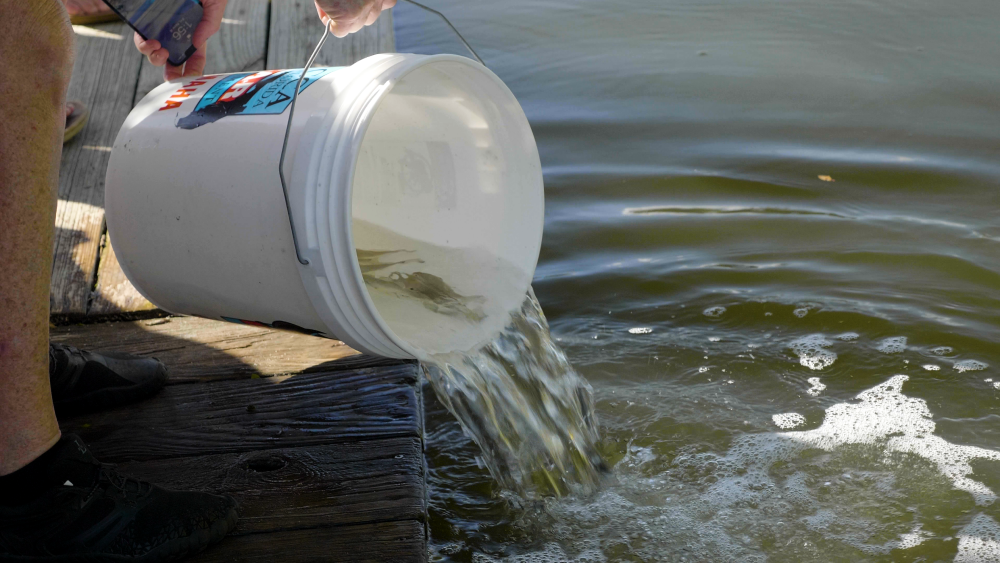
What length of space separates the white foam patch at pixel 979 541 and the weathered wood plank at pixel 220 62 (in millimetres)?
1703

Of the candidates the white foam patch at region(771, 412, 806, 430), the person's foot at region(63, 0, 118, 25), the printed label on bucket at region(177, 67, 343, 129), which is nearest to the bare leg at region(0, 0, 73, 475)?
the printed label on bucket at region(177, 67, 343, 129)

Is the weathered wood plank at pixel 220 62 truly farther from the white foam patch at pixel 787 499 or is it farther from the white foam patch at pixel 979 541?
the white foam patch at pixel 979 541

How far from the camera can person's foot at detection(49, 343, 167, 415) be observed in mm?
1478

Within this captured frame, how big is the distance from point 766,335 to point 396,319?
111 centimetres

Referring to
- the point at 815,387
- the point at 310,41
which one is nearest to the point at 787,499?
the point at 815,387

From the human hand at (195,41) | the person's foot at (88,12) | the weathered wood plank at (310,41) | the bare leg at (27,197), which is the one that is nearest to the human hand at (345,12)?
the human hand at (195,41)

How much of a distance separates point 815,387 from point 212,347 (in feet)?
4.49

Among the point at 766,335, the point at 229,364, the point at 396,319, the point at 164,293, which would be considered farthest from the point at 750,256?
the point at 164,293

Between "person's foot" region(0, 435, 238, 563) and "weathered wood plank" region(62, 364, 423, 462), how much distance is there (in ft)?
0.79

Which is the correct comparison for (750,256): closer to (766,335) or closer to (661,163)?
(766,335)

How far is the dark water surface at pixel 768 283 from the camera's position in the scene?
5.26 feet

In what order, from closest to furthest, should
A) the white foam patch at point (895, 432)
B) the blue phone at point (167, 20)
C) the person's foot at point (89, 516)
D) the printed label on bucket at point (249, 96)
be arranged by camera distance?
the person's foot at point (89, 516) < the printed label on bucket at point (249, 96) < the blue phone at point (167, 20) < the white foam patch at point (895, 432)

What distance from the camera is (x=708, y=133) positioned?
10.1 ft

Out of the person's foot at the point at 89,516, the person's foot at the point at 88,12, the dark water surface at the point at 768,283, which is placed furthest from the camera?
the person's foot at the point at 88,12
